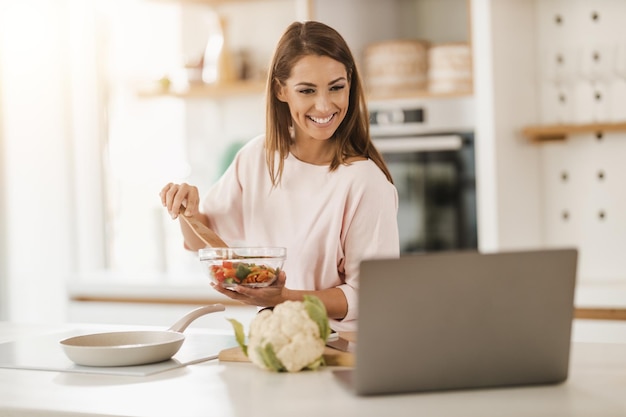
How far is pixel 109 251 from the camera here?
14.3 ft

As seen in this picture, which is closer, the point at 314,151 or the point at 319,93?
the point at 319,93

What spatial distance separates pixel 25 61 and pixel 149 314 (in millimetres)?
1318

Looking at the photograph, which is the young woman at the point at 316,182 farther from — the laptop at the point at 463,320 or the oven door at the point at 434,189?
the oven door at the point at 434,189

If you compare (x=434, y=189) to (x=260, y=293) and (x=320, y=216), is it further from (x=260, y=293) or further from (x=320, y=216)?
(x=260, y=293)

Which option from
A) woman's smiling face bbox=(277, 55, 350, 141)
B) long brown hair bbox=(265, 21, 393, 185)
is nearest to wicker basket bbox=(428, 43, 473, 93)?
long brown hair bbox=(265, 21, 393, 185)

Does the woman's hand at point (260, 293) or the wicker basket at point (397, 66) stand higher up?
the wicker basket at point (397, 66)

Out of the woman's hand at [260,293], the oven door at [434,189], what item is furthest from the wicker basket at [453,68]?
the woman's hand at [260,293]

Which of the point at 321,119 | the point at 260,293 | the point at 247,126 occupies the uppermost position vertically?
the point at 247,126

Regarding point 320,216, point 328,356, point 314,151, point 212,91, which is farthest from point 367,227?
point 212,91

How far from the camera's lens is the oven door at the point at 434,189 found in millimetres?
3586

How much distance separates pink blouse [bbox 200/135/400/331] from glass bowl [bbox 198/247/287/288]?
1.17 ft

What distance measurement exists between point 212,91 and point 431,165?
1044 millimetres

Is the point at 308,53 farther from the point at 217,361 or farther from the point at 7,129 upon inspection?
the point at 7,129

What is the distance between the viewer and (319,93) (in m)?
2.06
